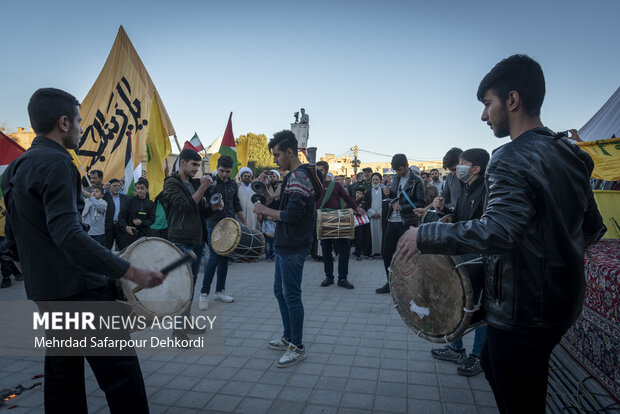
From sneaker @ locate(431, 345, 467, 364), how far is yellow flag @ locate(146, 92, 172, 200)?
497 cm

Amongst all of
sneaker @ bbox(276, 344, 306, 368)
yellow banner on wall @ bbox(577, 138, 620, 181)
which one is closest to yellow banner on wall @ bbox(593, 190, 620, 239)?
yellow banner on wall @ bbox(577, 138, 620, 181)

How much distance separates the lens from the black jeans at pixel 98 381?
Answer: 7.01ft

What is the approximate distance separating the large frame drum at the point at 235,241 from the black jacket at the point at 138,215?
2.55 meters

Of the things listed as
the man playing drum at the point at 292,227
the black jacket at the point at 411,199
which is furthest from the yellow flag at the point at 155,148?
the black jacket at the point at 411,199

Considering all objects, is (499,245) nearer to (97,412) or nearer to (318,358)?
(318,358)

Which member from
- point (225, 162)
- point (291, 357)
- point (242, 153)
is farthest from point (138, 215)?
point (242, 153)

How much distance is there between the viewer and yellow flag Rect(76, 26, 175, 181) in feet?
22.1

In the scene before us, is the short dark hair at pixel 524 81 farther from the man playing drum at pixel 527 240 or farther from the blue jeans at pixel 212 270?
the blue jeans at pixel 212 270

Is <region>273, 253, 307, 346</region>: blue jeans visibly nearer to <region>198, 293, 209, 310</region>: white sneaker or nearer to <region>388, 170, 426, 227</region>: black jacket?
<region>198, 293, 209, 310</region>: white sneaker

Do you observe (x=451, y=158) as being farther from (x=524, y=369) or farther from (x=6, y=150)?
(x=6, y=150)

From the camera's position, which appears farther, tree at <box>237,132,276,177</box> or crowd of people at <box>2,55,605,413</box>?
tree at <box>237,132,276,177</box>

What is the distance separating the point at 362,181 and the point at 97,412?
935cm

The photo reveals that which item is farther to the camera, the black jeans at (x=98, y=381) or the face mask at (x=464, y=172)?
the face mask at (x=464, y=172)

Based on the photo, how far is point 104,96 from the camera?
7070 millimetres
